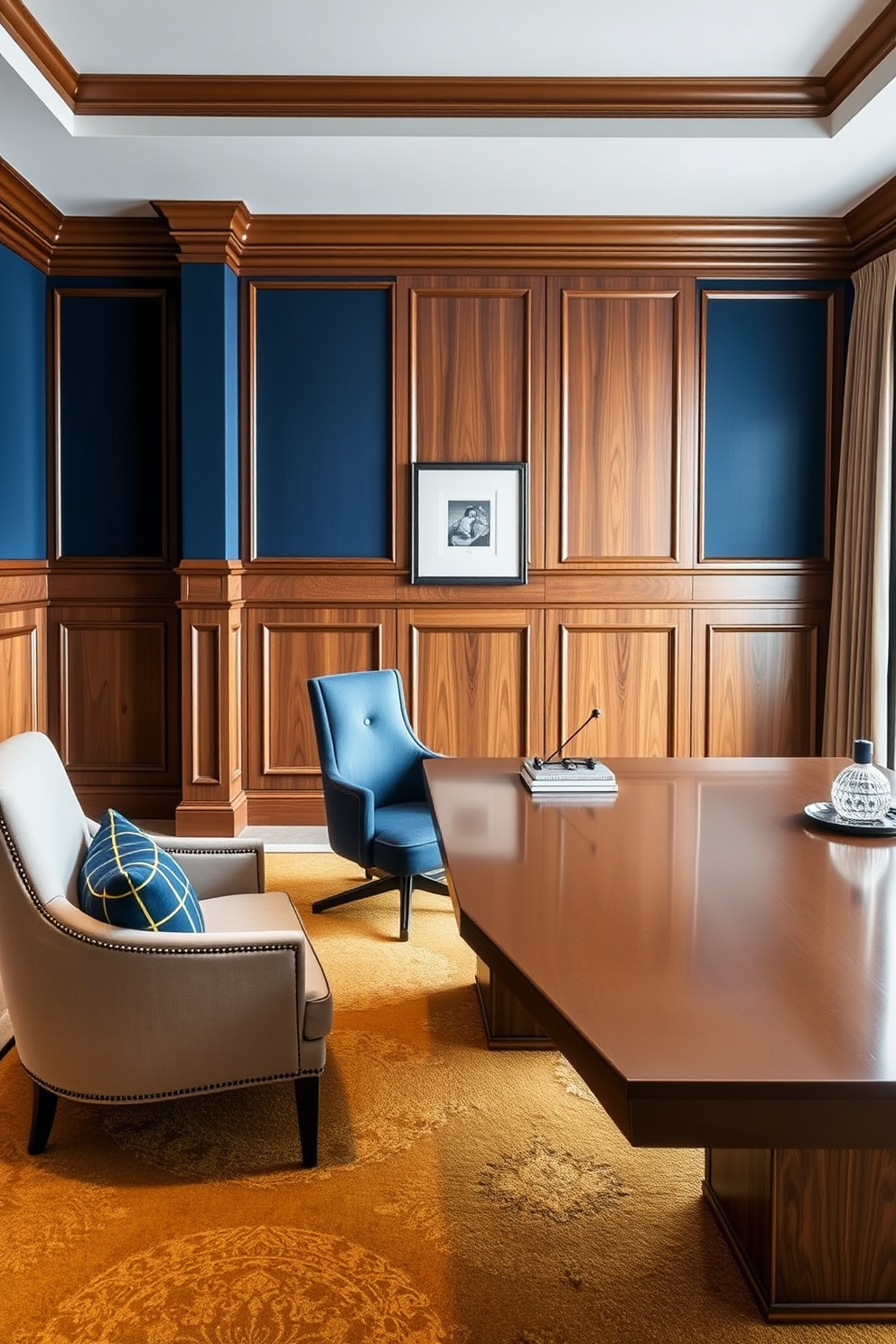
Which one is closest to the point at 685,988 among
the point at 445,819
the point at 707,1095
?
the point at 707,1095

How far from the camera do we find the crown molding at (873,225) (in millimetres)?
4590

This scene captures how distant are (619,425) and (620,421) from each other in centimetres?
2

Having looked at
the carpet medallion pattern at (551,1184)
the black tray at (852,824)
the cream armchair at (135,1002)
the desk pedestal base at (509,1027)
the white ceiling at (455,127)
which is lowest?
the carpet medallion pattern at (551,1184)

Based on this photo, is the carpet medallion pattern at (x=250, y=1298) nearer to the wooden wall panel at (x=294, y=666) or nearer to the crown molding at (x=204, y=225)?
the wooden wall panel at (x=294, y=666)

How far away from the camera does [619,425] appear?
5168mm

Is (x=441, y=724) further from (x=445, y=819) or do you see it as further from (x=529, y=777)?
(x=445, y=819)

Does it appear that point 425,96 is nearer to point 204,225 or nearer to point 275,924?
point 204,225

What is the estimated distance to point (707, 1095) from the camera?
47.0 inches

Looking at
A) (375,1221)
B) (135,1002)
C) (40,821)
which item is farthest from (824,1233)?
(40,821)

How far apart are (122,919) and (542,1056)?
44.9 inches

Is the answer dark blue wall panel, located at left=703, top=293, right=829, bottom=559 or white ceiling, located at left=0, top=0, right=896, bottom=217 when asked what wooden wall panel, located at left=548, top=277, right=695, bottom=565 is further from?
white ceiling, located at left=0, top=0, right=896, bottom=217

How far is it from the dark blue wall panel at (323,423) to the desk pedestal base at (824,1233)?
3.79 meters

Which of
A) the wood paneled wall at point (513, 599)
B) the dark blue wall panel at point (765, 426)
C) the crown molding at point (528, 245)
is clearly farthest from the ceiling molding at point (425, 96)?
the dark blue wall panel at point (765, 426)

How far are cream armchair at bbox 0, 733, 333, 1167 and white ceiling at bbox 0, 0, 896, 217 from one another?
8.63 feet
